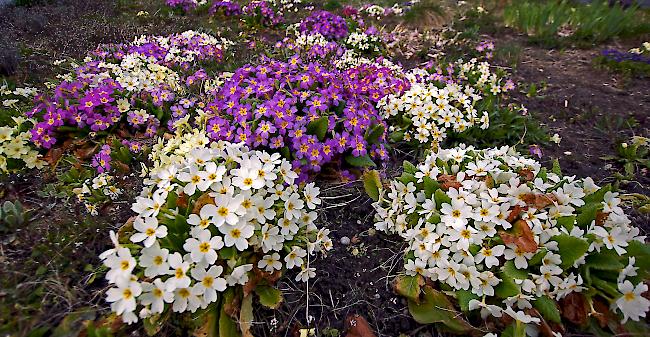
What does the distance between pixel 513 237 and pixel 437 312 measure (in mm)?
527

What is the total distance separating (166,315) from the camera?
1.92 meters

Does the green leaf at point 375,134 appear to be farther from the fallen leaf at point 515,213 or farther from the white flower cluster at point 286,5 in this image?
the white flower cluster at point 286,5

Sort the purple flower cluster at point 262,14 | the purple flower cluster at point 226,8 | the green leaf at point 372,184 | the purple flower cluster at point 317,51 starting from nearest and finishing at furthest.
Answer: the green leaf at point 372,184 < the purple flower cluster at point 317,51 < the purple flower cluster at point 262,14 < the purple flower cluster at point 226,8

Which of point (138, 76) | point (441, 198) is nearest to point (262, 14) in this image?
point (138, 76)

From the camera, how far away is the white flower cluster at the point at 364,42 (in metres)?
5.66

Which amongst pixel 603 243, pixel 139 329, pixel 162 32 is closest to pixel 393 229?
pixel 603 243

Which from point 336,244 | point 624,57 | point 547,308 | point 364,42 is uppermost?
point 547,308

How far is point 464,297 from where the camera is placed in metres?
2.01

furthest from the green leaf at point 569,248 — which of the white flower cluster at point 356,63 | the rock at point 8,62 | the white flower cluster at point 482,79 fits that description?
the rock at point 8,62

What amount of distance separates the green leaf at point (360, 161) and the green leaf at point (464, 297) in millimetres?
1136

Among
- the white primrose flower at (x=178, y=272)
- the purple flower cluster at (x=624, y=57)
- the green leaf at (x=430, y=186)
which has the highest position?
the white primrose flower at (x=178, y=272)

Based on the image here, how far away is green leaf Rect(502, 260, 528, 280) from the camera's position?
77.2 inches

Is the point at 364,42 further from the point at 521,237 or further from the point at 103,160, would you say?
the point at 521,237

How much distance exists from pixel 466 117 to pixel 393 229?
1.56 m
